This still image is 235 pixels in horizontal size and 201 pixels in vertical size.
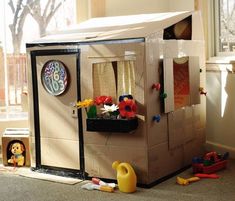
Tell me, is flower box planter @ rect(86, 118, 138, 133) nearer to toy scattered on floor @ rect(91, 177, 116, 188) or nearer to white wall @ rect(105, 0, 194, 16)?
toy scattered on floor @ rect(91, 177, 116, 188)

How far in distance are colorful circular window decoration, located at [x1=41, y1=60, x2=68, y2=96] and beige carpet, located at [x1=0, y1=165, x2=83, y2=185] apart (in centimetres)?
59

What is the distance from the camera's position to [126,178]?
2.61 meters

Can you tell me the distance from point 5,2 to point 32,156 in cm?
147

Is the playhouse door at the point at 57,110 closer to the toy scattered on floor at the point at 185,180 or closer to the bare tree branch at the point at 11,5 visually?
the toy scattered on floor at the point at 185,180

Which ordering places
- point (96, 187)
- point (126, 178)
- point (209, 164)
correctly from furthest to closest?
1. point (209, 164)
2. point (96, 187)
3. point (126, 178)

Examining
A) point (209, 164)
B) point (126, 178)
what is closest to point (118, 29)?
point (126, 178)

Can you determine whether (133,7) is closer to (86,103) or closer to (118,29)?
(118,29)

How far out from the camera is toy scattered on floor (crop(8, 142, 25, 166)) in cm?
329

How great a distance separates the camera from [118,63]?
274 centimetres

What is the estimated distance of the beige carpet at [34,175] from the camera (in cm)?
290

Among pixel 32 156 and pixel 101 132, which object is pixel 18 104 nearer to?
pixel 32 156

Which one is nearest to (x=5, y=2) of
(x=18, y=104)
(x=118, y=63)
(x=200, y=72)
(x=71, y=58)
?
(x=18, y=104)

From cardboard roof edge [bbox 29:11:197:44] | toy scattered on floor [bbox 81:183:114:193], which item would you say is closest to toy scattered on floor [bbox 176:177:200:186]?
toy scattered on floor [bbox 81:183:114:193]

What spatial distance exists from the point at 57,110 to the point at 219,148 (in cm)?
144
